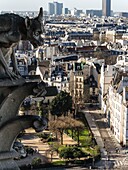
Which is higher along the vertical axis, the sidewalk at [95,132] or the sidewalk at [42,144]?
the sidewalk at [42,144]

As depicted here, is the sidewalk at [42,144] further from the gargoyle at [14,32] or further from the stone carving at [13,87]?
the gargoyle at [14,32]

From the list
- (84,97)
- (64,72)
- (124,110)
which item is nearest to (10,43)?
(124,110)

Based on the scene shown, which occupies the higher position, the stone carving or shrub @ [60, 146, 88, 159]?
the stone carving

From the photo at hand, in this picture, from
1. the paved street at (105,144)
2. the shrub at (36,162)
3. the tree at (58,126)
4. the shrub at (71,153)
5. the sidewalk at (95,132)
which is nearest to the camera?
the shrub at (36,162)

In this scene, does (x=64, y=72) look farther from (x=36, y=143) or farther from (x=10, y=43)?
(x=10, y=43)

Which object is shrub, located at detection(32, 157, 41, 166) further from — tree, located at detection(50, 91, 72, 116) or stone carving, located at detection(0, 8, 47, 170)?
stone carving, located at detection(0, 8, 47, 170)

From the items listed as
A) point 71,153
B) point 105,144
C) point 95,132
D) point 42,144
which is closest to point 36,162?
point 71,153

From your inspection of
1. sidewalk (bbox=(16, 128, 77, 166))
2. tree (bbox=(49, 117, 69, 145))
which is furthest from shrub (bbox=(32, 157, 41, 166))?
tree (bbox=(49, 117, 69, 145))

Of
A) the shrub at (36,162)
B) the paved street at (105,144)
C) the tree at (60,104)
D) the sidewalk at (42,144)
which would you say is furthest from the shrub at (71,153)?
the tree at (60,104)
